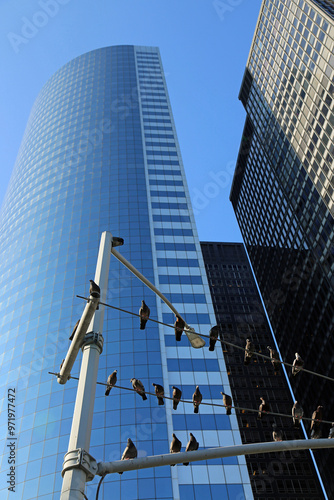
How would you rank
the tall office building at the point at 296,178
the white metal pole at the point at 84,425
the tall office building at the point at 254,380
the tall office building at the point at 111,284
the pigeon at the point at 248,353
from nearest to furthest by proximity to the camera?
the white metal pole at the point at 84,425 → the pigeon at the point at 248,353 → the tall office building at the point at 111,284 → the tall office building at the point at 296,178 → the tall office building at the point at 254,380

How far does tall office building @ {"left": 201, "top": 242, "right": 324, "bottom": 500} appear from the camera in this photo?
9481cm

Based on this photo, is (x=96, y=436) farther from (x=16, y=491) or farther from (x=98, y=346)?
(x=98, y=346)

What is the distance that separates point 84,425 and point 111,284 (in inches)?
2062

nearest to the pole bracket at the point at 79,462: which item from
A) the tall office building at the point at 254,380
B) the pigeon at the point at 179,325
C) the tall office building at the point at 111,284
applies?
the pigeon at the point at 179,325

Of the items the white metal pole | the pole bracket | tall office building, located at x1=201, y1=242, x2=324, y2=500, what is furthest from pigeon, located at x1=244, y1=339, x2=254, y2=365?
tall office building, located at x1=201, y1=242, x2=324, y2=500

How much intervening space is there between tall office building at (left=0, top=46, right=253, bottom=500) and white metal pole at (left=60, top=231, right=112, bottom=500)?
36618mm

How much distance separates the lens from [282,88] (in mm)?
100250

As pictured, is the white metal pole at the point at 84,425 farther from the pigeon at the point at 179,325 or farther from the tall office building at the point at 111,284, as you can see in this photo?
the tall office building at the point at 111,284

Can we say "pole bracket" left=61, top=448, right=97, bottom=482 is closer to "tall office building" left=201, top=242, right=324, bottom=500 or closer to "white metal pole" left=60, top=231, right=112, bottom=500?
"white metal pole" left=60, top=231, right=112, bottom=500

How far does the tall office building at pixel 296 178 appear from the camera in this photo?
8488 centimetres

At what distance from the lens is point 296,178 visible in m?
98.5

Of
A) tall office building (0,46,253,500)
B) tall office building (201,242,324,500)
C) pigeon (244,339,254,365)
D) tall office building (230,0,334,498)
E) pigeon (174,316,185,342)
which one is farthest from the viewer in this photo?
tall office building (201,242,324,500)

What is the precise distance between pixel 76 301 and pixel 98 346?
5157 cm

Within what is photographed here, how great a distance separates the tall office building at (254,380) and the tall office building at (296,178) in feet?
18.0
